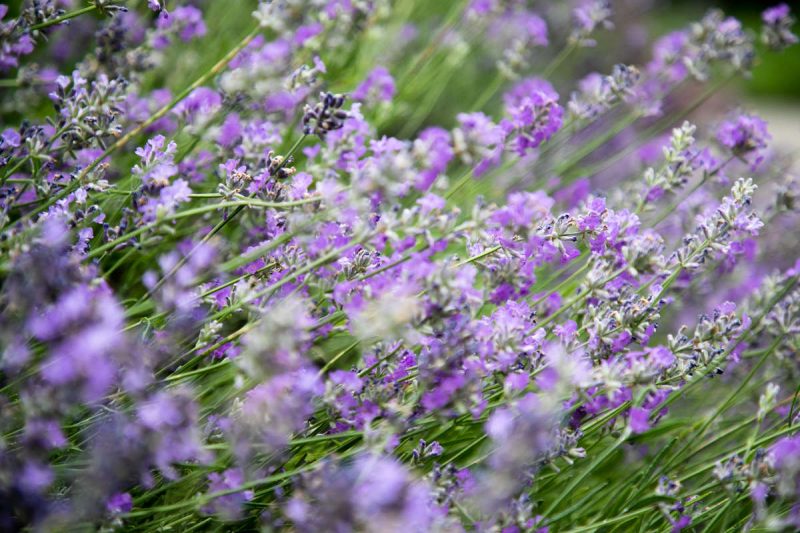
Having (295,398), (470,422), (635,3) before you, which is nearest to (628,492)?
(470,422)

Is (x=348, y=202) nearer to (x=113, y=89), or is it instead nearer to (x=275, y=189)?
(x=275, y=189)

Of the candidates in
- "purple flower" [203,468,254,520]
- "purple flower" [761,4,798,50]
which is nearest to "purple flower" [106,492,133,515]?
"purple flower" [203,468,254,520]

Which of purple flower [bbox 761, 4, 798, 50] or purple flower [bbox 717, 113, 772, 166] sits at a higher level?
purple flower [bbox 761, 4, 798, 50]

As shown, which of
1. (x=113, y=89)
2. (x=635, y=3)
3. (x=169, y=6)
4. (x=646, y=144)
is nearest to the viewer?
(x=113, y=89)

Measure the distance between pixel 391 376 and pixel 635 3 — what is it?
4883 mm

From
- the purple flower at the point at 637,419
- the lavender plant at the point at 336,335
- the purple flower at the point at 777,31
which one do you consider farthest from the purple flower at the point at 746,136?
the purple flower at the point at 637,419

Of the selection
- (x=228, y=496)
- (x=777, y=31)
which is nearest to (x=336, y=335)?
(x=228, y=496)

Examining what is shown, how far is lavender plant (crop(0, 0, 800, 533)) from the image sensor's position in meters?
0.99

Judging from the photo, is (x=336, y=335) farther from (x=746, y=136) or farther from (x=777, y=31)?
(x=777, y=31)

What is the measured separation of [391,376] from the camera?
1330mm

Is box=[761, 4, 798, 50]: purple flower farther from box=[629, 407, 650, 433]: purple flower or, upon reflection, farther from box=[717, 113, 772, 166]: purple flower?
box=[629, 407, 650, 433]: purple flower

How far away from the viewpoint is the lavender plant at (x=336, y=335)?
38.9 inches

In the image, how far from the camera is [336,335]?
1514mm

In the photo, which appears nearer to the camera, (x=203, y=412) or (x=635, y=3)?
(x=203, y=412)
